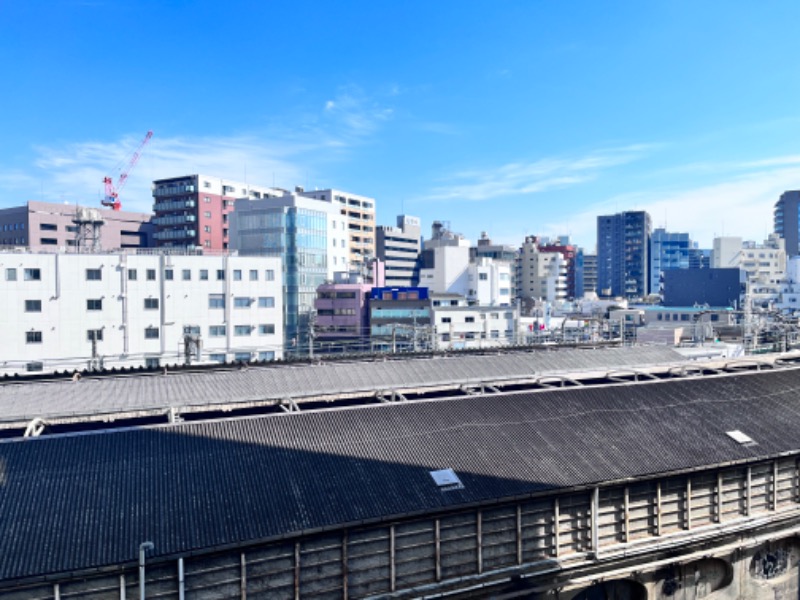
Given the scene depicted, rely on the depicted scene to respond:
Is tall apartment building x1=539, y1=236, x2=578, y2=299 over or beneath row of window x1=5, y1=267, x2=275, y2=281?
over

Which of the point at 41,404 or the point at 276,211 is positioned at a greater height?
the point at 276,211

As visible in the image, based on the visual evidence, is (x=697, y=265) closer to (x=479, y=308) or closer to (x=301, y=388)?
(x=479, y=308)

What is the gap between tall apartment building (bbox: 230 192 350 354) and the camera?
7356 centimetres

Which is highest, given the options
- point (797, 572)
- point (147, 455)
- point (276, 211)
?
point (276, 211)

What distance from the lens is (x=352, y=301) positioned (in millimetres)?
76188

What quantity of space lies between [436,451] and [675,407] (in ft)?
37.1

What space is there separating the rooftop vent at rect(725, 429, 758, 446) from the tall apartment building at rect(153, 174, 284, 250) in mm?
86417

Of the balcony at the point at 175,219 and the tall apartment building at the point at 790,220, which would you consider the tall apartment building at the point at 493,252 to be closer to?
the balcony at the point at 175,219

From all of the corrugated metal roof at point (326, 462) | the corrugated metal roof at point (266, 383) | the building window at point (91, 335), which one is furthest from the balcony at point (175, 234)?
the corrugated metal roof at point (326, 462)

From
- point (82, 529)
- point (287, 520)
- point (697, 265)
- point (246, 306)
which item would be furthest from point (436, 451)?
point (697, 265)

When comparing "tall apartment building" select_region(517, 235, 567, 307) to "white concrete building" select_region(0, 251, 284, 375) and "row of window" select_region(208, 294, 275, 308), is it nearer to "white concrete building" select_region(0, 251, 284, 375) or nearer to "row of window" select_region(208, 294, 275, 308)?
"row of window" select_region(208, 294, 275, 308)

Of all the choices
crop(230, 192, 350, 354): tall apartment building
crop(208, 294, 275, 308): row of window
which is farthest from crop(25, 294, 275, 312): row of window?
crop(230, 192, 350, 354): tall apartment building

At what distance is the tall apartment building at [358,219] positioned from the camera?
111062 millimetres

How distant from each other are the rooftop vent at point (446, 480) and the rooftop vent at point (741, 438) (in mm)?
11781
